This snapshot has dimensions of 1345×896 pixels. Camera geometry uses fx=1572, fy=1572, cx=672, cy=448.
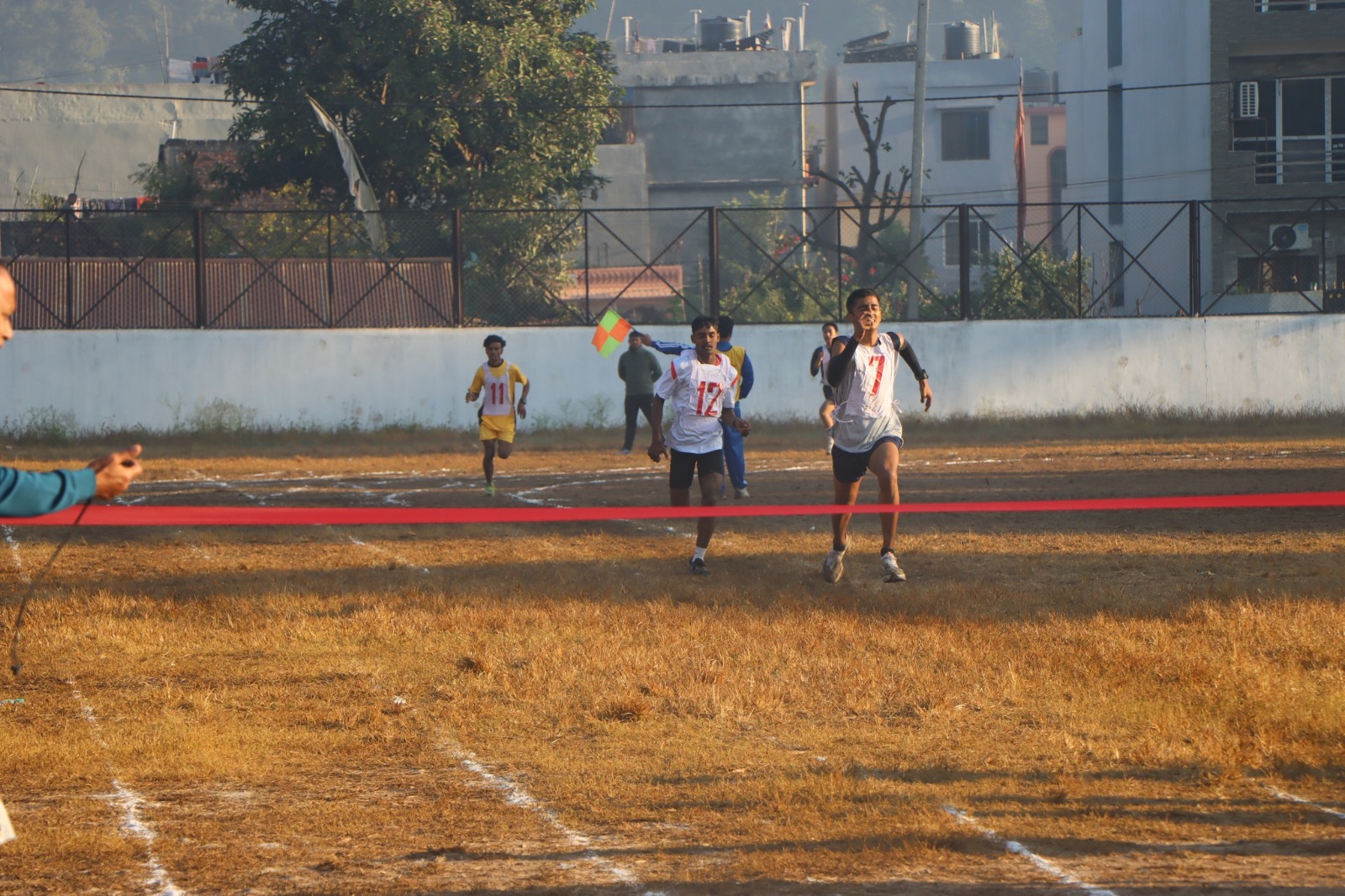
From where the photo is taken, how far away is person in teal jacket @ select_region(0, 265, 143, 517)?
4.36m

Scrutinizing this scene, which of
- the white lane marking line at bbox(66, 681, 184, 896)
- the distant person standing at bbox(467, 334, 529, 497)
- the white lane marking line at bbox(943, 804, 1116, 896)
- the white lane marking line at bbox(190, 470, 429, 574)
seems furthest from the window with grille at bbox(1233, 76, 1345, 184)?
the white lane marking line at bbox(66, 681, 184, 896)

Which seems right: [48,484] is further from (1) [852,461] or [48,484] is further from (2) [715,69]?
(2) [715,69]

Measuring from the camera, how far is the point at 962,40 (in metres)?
74.1

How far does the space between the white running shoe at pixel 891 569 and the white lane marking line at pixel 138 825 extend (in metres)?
5.33

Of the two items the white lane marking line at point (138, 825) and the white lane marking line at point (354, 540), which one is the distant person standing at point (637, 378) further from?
the white lane marking line at point (138, 825)

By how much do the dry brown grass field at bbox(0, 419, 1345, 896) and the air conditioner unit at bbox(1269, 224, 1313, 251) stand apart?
1955 centimetres

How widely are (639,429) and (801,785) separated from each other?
2035 centimetres

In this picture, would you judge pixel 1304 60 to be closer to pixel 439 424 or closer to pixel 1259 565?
pixel 439 424

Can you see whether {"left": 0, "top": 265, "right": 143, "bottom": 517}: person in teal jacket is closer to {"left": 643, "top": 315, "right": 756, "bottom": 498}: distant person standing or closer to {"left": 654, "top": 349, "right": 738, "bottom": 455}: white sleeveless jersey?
{"left": 654, "top": 349, "right": 738, "bottom": 455}: white sleeveless jersey

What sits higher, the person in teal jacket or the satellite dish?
the satellite dish

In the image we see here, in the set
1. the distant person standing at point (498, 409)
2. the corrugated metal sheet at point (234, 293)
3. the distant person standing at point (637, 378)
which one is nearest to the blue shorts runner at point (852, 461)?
the distant person standing at point (498, 409)

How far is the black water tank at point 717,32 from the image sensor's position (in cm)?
7025

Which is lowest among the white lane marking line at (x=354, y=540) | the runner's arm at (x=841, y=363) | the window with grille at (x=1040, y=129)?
the white lane marking line at (x=354, y=540)

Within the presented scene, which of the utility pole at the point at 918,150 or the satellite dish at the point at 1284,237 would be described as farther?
the satellite dish at the point at 1284,237
